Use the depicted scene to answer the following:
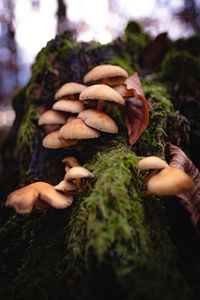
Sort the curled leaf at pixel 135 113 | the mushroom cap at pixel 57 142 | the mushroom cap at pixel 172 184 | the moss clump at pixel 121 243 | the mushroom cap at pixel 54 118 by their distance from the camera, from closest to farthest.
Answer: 1. the moss clump at pixel 121 243
2. the mushroom cap at pixel 172 184
3. the curled leaf at pixel 135 113
4. the mushroom cap at pixel 57 142
5. the mushroom cap at pixel 54 118

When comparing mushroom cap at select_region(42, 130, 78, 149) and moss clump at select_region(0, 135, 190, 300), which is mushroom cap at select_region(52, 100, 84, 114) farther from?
moss clump at select_region(0, 135, 190, 300)

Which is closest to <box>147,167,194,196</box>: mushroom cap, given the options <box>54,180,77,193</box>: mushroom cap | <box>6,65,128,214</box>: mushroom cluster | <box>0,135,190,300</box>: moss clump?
<box>0,135,190,300</box>: moss clump

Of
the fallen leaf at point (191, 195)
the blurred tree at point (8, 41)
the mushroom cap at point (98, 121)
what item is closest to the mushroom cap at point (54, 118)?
the mushroom cap at point (98, 121)

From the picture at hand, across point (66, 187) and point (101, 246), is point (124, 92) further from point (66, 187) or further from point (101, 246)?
point (101, 246)

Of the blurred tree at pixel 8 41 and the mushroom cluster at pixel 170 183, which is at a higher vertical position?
the blurred tree at pixel 8 41

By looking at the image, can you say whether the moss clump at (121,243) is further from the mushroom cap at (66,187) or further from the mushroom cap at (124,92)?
the mushroom cap at (124,92)

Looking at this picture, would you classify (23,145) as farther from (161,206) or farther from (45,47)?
(161,206)
